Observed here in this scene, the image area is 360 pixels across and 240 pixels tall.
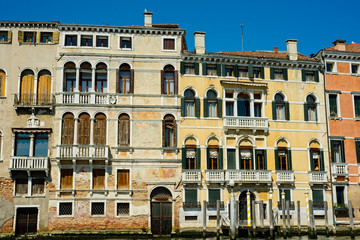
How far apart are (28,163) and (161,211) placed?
A: 25.5 ft

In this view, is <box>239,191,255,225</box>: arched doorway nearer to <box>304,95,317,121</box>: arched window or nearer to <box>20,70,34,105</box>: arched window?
<box>304,95,317,121</box>: arched window

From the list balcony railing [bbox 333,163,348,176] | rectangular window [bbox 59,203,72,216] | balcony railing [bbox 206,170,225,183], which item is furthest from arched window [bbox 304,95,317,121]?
rectangular window [bbox 59,203,72,216]

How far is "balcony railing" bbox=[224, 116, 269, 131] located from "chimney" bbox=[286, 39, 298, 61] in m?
4.76

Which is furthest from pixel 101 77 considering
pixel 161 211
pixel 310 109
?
pixel 310 109

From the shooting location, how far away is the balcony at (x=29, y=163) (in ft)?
81.6

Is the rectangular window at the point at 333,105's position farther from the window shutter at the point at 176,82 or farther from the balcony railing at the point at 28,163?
the balcony railing at the point at 28,163

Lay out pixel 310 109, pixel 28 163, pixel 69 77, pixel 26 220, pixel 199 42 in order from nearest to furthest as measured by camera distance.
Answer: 1. pixel 28 163
2. pixel 26 220
3. pixel 69 77
4. pixel 199 42
5. pixel 310 109

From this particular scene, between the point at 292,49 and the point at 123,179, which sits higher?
the point at 292,49

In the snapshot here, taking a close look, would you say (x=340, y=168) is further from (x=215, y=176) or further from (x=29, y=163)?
(x=29, y=163)

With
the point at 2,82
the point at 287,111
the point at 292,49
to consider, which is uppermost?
the point at 292,49

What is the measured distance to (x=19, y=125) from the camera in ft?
84.7

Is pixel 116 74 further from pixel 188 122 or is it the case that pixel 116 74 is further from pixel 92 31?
pixel 188 122

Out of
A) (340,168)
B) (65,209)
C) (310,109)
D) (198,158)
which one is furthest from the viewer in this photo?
(310,109)

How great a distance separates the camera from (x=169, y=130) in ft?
88.5
